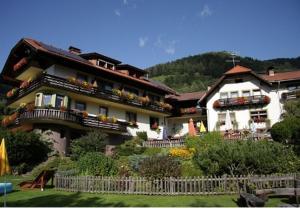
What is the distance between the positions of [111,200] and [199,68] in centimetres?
10343

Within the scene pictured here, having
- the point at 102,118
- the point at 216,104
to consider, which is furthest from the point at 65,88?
the point at 216,104

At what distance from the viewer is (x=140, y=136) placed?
36500 mm

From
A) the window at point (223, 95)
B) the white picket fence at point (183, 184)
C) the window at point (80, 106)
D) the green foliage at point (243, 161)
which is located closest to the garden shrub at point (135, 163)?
the white picket fence at point (183, 184)

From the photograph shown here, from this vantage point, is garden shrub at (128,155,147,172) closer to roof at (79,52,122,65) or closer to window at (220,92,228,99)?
roof at (79,52,122,65)

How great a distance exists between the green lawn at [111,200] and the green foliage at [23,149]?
29.5 feet

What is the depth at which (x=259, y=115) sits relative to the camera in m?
40.7

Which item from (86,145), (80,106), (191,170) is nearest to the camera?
(191,170)

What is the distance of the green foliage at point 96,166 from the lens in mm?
17594

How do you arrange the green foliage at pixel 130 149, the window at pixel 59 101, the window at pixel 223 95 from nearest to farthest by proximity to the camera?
the green foliage at pixel 130 149 → the window at pixel 59 101 → the window at pixel 223 95

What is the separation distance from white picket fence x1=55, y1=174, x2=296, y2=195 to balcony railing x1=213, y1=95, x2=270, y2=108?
26380 millimetres

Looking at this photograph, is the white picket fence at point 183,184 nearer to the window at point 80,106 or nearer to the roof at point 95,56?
the window at point 80,106

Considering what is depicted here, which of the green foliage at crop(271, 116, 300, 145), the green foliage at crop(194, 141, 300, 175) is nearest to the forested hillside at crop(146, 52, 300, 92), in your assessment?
the green foliage at crop(271, 116, 300, 145)

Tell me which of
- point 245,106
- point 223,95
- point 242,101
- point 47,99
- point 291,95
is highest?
point 223,95

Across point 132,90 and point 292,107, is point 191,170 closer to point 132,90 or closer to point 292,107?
point 132,90
